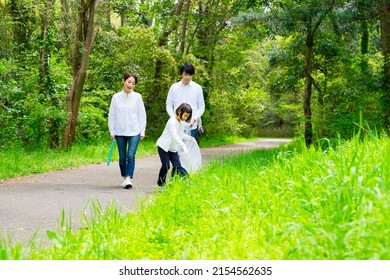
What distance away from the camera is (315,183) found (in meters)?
4.24

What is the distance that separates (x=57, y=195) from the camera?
7.05 metres

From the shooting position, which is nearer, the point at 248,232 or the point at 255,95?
the point at 248,232

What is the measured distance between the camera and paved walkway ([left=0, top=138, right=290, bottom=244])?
16.8ft

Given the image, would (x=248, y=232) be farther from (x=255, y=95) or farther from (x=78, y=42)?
(x=255, y=95)

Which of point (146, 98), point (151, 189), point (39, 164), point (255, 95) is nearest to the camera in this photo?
point (151, 189)

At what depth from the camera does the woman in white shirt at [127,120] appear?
325 inches

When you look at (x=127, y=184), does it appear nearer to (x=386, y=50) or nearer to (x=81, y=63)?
(x=81, y=63)

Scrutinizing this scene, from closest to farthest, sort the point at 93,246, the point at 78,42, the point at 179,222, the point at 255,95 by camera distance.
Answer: the point at 93,246, the point at 179,222, the point at 78,42, the point at 255,95

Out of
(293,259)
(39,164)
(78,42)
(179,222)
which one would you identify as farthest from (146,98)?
(293,259)

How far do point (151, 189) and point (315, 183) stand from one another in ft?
14.0

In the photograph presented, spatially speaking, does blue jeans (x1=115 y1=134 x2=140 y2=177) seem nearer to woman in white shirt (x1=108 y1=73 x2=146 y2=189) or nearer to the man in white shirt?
woman in white shirt (x1=108 y1=73 x2=146 y2=189)

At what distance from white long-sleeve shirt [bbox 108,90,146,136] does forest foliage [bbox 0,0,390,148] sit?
4718 millimetres

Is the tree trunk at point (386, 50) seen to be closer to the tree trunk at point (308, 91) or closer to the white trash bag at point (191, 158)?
the tree trunk at point (308, 91)

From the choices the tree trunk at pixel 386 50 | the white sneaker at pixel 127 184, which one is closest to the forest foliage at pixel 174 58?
the tree trunk at pixel 386 50
